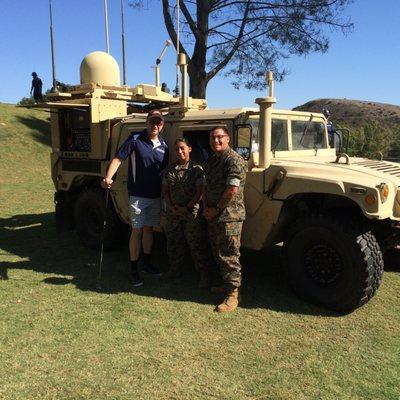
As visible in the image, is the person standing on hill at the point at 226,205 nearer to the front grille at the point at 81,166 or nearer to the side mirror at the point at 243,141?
the side mirror at the point at 243,141

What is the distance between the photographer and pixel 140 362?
11.2 ft

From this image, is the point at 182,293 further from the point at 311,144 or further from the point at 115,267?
the point at 311,144

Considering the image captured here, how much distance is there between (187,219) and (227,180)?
84 centimetres

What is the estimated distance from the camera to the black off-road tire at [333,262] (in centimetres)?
405

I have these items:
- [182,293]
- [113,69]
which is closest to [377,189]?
[182,293]

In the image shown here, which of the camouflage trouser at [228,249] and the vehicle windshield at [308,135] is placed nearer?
the camouflage trouser at [228,249]

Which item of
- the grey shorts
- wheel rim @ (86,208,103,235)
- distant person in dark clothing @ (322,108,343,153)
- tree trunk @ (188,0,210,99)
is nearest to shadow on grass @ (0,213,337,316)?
wheel rim @ (86,208,103,235)

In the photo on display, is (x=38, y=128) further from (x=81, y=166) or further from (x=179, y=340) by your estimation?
(x=179, y=340)

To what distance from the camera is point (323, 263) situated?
4309mm

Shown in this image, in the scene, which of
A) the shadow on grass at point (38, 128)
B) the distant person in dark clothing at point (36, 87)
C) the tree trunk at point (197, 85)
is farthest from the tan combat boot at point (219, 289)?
the shadow on grass at point (38, 128)

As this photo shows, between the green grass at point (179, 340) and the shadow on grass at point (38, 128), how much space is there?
14294 millimetres

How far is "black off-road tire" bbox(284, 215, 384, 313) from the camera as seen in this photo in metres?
4.05

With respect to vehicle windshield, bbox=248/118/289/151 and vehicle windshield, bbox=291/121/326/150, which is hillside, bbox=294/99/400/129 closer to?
vehicle windshield, bbox=291/121/326/150

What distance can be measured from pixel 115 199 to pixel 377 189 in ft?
10.8
